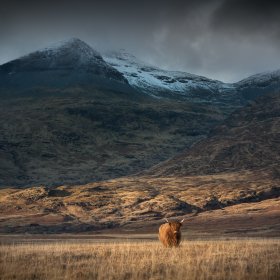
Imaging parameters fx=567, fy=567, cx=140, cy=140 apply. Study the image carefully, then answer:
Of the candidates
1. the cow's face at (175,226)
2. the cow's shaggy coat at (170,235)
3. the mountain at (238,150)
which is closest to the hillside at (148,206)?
the mountain at (238,150)

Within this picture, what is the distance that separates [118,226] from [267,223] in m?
25.5

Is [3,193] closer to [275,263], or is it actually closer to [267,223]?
[267,223]

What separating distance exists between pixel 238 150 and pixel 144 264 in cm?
12487

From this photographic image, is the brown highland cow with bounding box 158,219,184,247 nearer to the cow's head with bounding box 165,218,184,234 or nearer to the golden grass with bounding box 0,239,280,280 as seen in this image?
the cow's head with bounding box 165,218,184,234

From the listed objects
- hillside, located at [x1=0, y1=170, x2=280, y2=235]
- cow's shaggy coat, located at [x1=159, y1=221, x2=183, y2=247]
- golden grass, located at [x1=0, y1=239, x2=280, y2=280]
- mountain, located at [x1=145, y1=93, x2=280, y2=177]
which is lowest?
golden grass, located at [x1=0, y1=239, x2=280, y2=280]

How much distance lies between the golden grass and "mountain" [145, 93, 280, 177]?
96.6 m

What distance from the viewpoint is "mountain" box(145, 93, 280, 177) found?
138875mm

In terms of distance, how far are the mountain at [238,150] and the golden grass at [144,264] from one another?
96.6 meters

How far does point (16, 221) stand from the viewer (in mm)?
98312

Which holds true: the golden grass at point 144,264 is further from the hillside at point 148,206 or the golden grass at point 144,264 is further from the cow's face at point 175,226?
the hillside at point 148,206

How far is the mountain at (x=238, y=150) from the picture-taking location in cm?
13888

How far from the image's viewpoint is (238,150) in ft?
485

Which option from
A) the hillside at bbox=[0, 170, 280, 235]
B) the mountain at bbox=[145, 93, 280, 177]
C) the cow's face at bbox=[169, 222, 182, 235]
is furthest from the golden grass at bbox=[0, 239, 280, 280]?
the mountain at bbox=[145, 93, 280, 177]

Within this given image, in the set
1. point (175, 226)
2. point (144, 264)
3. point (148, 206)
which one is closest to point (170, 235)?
point (175, 226)
